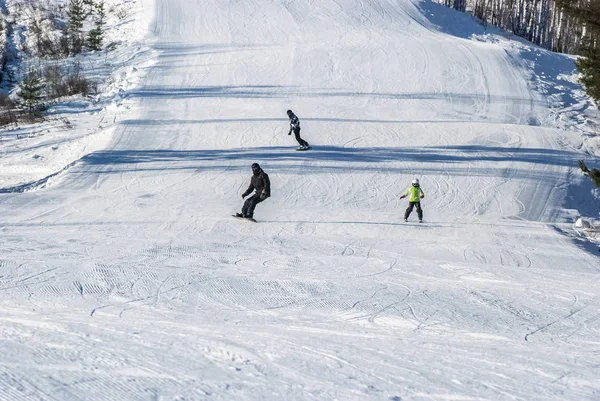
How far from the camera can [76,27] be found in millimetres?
42688

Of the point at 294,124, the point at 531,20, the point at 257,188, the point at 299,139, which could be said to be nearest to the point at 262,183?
the point at 257,188

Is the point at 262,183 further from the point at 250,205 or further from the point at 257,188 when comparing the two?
the point at 250,205

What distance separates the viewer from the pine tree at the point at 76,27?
133 ft

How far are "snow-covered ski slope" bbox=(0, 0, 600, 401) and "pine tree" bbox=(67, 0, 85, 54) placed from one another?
566 cm

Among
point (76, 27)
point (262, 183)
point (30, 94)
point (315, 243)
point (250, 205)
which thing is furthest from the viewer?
point (76, 27)

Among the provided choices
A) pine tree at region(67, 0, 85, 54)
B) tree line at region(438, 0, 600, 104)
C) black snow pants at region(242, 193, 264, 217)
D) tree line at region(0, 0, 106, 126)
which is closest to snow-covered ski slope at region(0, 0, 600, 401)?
black snow pants at region(242, 193, 264, 217)

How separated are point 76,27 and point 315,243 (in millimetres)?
33576

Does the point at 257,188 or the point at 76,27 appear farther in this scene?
the point at 76,27

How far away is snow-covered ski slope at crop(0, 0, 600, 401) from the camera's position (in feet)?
19.2

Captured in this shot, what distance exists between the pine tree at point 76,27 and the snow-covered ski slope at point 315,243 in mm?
5658

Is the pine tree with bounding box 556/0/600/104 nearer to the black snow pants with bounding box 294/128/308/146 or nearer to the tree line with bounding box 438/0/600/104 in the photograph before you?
the black snow pants with bounding box 294/128/308/146

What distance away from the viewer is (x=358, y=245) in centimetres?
1443

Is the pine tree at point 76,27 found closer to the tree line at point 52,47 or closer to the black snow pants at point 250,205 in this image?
the tree line at point 52,47

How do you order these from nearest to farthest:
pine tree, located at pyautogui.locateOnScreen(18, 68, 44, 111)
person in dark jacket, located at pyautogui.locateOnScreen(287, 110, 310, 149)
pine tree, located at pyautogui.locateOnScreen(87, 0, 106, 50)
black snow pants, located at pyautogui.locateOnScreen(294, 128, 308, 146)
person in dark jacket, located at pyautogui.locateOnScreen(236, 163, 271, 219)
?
person in dark jacket, located at pyautogui.locateOnScreen(236, 163, 271, 219)
person in dark jacket, located at pyautogui.locateOnScreen(287, 110, 310, 149)
black snow pants, located at pyautogui.locateOnScreen(294, 128, 308, 146)
pine tree, located at pyautogui.locateOnScreen(18, 68, 44, 111)
pine tree, located at pyautogui.locateOnScreen(87, 0, 106, 50)
